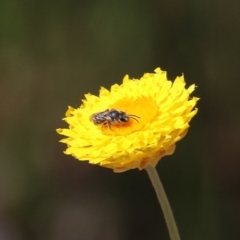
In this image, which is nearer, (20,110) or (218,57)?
(218,57)

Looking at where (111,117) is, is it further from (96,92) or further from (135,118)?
(96,92)

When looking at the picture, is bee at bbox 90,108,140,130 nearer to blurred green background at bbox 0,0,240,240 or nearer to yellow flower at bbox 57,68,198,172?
yellow flower at bbox 57,68,198,172

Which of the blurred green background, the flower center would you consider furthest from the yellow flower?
the blurred green background

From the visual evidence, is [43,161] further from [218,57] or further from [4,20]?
[218,57]

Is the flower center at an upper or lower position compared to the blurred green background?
lower

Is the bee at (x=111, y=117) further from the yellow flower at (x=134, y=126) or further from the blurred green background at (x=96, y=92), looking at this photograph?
the blurred green background at (x=96, y=92)

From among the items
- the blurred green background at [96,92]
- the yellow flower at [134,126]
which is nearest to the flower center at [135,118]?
the yellow flower at [134,126]

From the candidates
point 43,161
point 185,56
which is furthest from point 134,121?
point 43,161
